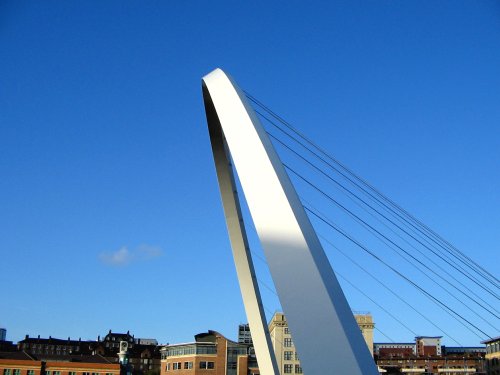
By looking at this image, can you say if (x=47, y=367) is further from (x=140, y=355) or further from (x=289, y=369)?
(x=140, y=355)

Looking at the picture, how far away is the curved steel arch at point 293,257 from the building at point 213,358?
2183 inches

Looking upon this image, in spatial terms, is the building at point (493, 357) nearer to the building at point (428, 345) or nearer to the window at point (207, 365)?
the building at point (428, 345)

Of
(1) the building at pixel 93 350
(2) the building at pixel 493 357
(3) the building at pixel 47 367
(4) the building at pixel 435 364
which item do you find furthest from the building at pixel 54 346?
(2) the building at pixel 493 357

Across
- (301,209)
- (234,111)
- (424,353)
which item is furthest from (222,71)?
(424,353)

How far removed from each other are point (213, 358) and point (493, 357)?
37.4 metres

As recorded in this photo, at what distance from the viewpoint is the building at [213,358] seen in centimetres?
6712

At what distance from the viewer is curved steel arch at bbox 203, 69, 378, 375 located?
9.38 metres

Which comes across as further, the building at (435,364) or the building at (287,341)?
the building at (435,364)

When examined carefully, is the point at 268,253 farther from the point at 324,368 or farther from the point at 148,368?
the point at 148,368

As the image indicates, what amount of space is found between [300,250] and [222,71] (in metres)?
7.93

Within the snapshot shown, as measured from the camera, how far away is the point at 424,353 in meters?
119

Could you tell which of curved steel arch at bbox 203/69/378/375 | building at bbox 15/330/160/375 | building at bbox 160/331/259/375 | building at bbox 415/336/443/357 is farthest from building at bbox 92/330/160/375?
curved steel arch at bbox 203/69/378/375

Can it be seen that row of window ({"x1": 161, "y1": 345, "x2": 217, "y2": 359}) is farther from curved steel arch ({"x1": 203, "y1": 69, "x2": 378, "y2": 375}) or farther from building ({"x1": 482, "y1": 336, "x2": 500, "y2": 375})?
curved steel arch ({"x1": 203, "y1": 69, "x2": 378, "y2": 375})

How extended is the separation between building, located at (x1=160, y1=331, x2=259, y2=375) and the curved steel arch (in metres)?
55.4
